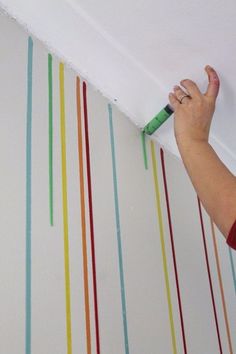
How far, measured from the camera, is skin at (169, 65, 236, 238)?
54 cm

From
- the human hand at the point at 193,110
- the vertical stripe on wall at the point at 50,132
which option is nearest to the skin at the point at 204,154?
the human hand at the point at 193,110

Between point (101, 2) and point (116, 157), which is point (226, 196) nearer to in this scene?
point (116, 157)

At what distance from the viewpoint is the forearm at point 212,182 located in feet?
1.72

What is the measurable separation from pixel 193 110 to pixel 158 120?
0.32 ft

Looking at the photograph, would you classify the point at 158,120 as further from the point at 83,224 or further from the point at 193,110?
the point at 83,224

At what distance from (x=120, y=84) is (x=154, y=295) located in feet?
1.42

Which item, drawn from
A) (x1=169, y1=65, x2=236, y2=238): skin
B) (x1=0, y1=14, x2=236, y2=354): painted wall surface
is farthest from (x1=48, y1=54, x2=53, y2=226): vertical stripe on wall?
(x1=169, y1=65, x2=236, y2=238): skin

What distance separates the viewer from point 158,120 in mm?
812

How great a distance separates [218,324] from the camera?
0.86 m

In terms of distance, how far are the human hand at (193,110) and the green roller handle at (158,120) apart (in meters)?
0.02

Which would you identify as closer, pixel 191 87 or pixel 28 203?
pixel 28 203

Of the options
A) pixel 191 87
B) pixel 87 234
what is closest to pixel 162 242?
pixel 87 234

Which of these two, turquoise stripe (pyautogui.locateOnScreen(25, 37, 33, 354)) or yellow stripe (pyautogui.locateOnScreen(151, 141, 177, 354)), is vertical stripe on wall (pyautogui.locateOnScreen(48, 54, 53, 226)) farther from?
yellow stripe (pyautogui.locateOnScreen(151, 141, 177, 354))

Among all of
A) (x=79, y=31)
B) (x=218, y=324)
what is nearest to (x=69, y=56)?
(x=79, y=31)
